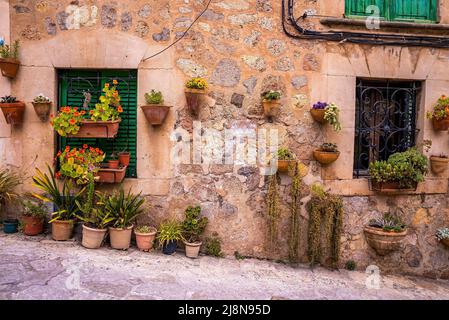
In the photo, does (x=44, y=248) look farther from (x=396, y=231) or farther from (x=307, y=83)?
(x=396, y=231)

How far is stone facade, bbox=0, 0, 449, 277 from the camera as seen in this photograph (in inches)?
170

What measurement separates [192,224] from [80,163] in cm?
160

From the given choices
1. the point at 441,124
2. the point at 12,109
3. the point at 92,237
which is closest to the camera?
the point at 92,237

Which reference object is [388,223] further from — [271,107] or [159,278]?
[159,278]

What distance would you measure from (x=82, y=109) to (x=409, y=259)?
506cm

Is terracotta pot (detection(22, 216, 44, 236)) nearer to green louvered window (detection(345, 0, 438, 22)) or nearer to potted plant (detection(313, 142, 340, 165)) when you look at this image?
potted plant (detection(313, 142, 340, 165))

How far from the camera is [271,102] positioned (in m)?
4.24

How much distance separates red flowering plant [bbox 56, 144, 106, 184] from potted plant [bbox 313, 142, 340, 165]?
2.78 m

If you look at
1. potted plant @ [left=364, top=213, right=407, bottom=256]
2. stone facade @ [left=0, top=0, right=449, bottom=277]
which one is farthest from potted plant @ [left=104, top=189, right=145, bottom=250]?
potted plant @ [left=364, top=213, right=407, bottom=256]

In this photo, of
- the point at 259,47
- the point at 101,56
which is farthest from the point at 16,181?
the point at 259,47

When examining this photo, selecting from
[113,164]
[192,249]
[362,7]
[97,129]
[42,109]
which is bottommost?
[192,249]

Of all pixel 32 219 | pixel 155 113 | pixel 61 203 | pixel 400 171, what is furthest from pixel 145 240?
pixel 400 171

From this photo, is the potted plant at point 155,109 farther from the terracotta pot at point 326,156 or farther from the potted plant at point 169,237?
the terracotta pot at point 326,156

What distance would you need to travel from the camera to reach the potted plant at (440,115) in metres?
4.49
